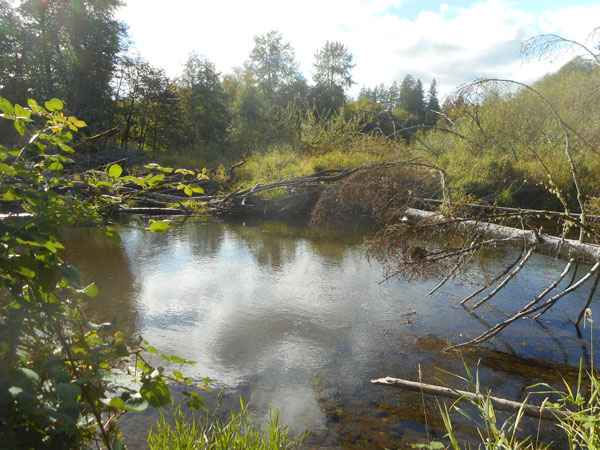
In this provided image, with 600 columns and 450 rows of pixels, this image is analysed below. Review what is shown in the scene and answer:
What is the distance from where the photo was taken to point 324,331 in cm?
425

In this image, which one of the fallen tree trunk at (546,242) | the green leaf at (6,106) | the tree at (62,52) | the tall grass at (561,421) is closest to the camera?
the green leaf at (6,106)

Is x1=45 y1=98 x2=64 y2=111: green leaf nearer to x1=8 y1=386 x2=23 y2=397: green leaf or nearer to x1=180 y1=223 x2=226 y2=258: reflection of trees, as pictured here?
x1=8 y1=386 x2=23 y2=397: green leaf

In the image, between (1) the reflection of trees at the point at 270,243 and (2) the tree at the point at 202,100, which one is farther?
(2) the tree at the point at 202,100

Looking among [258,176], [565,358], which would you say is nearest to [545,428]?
[565,358]

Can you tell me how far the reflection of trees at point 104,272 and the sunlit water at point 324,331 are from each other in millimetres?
32

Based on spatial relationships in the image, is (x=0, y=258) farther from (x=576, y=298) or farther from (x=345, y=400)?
(x=576, y=298)

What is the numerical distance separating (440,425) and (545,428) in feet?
2.45

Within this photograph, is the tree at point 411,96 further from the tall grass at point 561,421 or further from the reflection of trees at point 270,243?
the tall grass at point 561,421

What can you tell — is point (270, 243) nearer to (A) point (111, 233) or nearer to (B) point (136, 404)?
(A) point (111, 233)

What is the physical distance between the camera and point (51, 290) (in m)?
1.23

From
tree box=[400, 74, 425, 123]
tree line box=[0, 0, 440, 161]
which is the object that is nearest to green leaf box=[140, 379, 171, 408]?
tree line box=[0, 0, 440, 161]

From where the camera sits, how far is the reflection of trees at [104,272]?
4.59 metres

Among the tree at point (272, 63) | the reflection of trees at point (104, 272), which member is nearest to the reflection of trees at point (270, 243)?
the reflection of trees at point (104, 272)

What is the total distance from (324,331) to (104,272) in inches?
159
